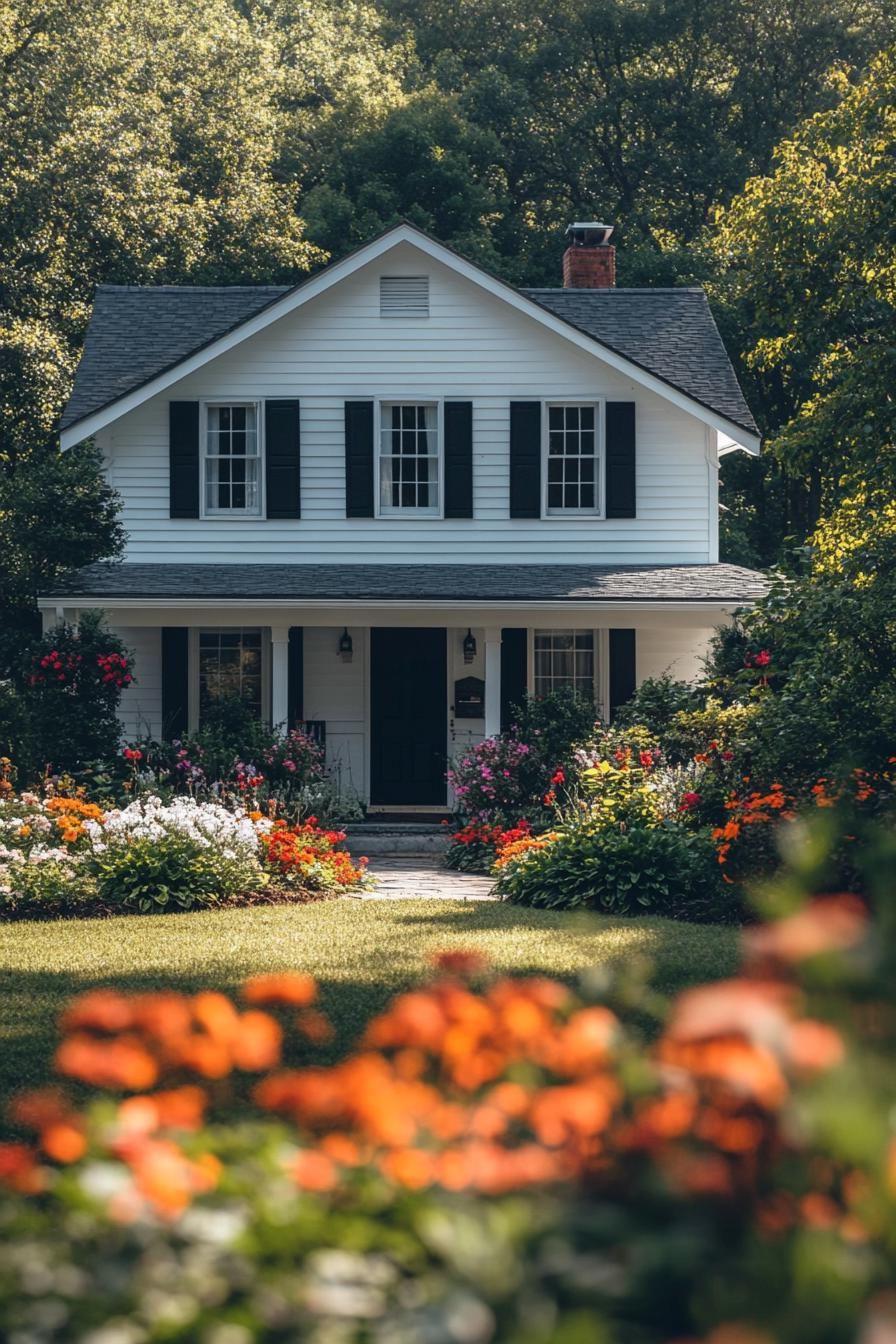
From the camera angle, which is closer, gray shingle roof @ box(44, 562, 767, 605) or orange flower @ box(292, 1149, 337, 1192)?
orange flower @ box(292, 1149, 337, 1192)

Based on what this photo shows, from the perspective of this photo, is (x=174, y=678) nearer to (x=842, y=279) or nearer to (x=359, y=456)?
(x=359, y=456)

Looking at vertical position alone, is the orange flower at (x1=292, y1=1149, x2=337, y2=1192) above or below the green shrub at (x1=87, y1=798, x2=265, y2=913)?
above

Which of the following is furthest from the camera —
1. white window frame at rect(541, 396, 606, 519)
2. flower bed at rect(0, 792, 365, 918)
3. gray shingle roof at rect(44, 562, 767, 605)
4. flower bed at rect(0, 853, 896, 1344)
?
white window frame at rect(541, 396, 606, 519)

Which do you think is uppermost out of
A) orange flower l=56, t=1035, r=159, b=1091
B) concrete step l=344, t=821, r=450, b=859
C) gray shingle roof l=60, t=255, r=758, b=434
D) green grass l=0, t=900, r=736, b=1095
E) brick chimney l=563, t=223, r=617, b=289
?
brick chimney l=563, t=223, r=617, b=289

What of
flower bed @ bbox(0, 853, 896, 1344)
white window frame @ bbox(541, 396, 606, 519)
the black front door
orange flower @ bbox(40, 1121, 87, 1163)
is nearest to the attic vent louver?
white window frame @ bbox(541, 396, 606, 519)

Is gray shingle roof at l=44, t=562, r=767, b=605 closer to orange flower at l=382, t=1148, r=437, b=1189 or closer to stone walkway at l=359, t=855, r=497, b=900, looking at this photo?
stone walkway at l=359, t=855, r=497, b=900

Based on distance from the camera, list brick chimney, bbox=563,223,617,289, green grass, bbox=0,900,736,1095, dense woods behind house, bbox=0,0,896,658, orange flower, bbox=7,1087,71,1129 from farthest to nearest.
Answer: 1. brick chimney, bbox=563,223,617,289
2. dense woods behind house, bbox=0,0,896,658
3. green grass, bbox=0,900,736,1095
4. orange flower, bbox=7,1087,71,1129

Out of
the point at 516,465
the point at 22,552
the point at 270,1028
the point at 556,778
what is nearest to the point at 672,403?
the point at 516,465

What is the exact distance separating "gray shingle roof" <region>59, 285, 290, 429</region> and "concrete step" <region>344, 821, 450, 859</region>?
6.67 metres

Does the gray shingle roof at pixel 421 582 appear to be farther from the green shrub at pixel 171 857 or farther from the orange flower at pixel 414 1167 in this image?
the orange flower at pixel 414 1167

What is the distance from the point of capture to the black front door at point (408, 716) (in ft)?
70.6

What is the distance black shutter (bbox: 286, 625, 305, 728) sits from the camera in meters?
21.2

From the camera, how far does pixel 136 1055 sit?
2.70 m

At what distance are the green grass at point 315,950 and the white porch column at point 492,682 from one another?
6933mm
